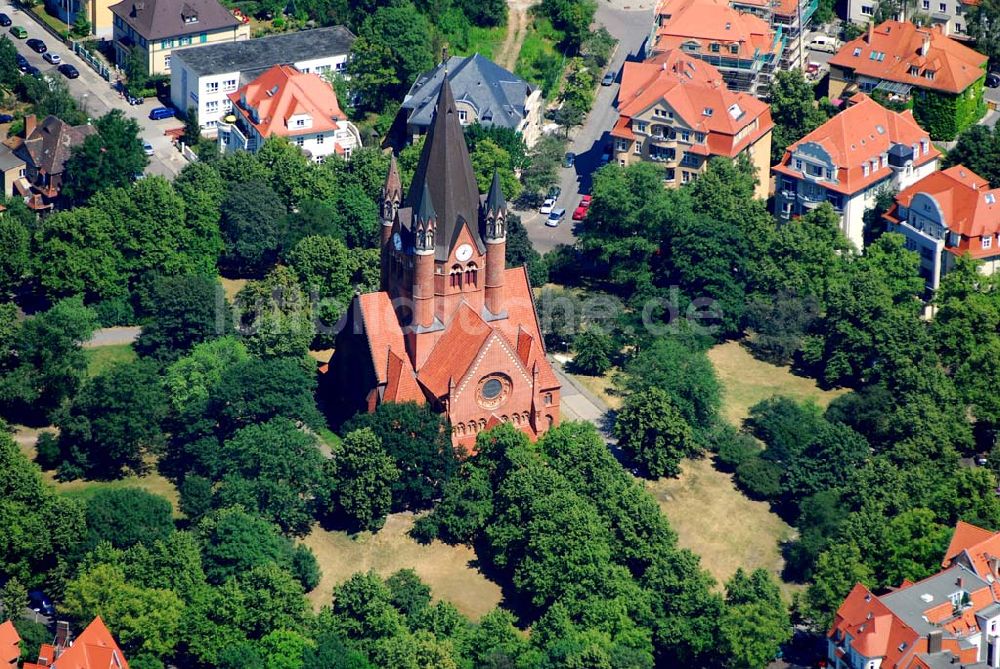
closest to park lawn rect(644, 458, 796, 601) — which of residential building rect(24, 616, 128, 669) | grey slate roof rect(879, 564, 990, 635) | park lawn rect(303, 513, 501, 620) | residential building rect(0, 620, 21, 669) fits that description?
grey slate roof rect(879, 564, 990, 635)

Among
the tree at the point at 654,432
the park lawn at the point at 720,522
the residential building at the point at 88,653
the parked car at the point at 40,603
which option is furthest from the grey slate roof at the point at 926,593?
the parked car at the point at 40,603

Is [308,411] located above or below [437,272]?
below

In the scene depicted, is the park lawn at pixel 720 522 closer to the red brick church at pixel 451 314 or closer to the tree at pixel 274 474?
the red brick church at pixel 451 314

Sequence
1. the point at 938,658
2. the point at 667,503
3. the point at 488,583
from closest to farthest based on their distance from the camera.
→ the point at 938,658 < the point at 488,583 < the point at 667,503

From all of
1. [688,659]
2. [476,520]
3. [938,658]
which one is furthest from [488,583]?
[938,658]

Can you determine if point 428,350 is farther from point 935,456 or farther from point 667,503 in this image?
point 935,456

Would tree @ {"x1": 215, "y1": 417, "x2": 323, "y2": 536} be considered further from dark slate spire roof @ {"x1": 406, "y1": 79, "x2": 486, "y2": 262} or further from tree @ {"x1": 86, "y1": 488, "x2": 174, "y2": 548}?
dark slate spire roof @ {"x1": 406, "y1": 79, "x2": 486, "y2": 262}
